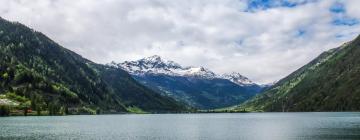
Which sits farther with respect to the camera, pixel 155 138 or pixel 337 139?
pixel 155 138

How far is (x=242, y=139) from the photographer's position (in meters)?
113

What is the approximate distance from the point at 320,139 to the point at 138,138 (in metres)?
47.3

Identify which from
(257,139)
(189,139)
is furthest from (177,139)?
(257,139)

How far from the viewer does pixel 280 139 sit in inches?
4417

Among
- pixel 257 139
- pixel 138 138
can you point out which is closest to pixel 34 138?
pixel 138 138

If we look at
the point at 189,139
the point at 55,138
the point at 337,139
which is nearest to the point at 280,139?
the point at 337,139

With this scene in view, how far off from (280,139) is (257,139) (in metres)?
5.72

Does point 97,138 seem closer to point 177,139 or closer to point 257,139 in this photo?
point 177,139

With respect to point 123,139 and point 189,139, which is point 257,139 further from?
point 123,139

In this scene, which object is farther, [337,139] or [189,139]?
[189,139]

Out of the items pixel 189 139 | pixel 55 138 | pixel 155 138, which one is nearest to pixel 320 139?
pixel 189 139

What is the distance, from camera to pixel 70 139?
117312mm

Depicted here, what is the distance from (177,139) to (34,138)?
37.9 m

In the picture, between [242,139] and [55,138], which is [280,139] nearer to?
[242,139]
